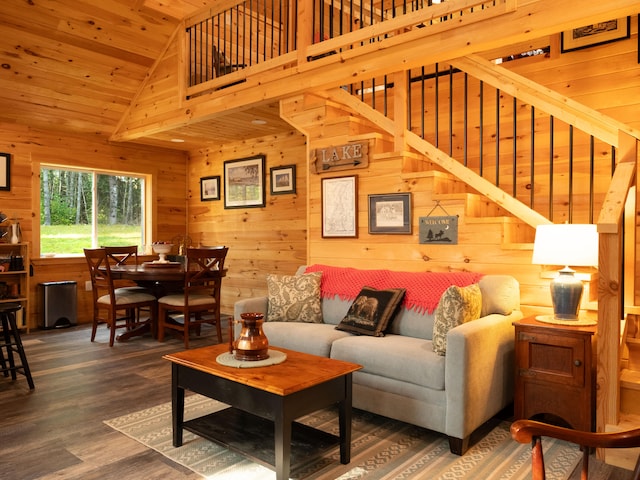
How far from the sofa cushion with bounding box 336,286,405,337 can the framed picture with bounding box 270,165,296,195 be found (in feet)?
9.24

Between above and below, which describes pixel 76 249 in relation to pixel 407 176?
below

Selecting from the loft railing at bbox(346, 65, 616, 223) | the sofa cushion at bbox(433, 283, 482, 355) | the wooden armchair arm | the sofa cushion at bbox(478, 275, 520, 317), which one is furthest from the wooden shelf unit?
the wooden armchair arm

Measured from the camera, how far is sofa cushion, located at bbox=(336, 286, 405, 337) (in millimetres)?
3270

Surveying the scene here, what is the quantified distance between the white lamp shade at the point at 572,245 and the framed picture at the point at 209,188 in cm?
496

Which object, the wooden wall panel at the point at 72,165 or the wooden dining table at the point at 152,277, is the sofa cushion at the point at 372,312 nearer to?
the wooden dining table at the point at 152,277

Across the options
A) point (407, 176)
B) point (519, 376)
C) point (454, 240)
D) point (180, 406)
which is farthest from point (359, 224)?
point (180, 406)

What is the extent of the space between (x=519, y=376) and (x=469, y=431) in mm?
487

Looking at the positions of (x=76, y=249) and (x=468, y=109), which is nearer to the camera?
(x=468, y=109)

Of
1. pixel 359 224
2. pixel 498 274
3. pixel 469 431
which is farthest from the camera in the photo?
pixel 359 224

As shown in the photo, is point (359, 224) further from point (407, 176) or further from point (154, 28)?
point (154, 28)

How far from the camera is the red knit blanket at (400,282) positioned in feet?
10.9

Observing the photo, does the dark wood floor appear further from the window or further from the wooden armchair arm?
the window

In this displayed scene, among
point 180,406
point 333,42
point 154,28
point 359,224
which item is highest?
point 154,28

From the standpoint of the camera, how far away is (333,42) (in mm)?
3971
